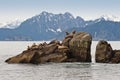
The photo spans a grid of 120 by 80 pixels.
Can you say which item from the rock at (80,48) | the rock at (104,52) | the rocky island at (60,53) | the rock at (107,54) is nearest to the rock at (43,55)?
the rocky island at (60,53)

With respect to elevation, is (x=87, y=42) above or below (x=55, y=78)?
above

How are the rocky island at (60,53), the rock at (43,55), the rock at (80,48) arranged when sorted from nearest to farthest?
the rock at (43,55) < the rocky island at (60,53) < the rock at (80,48)

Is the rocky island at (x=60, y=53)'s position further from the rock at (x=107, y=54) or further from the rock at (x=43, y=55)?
the rock at (x=107, y=54)

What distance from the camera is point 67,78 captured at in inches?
2918

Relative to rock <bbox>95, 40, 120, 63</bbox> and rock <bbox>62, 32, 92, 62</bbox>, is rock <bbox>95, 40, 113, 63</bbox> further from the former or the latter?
rock <bbox>62, 32, 92, 62</bbox>

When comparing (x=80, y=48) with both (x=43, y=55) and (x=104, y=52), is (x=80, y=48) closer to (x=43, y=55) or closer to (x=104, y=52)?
(x=104, y=52)

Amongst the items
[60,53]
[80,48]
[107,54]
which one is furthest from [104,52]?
[60,53]

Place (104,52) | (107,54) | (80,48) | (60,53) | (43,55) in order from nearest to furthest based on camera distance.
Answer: (107,54), (104,52), (60,53), (43,55), (80,48)

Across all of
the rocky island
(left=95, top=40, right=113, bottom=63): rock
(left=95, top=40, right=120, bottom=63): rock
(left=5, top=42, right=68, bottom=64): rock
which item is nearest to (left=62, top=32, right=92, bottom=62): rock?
the rocky island

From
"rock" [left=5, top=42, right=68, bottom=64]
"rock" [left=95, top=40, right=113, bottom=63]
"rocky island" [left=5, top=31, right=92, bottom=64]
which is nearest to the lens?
"rock" [left=5, top=42, right=68, bottom=64]

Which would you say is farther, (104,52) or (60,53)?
(60,53)

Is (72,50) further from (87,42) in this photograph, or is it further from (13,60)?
(13,60)

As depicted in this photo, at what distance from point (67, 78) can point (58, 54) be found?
123 feet

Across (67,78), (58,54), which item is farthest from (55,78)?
(58,54)
